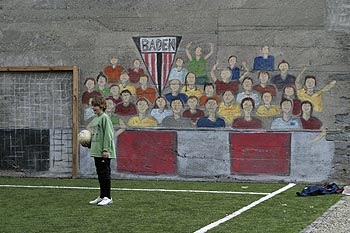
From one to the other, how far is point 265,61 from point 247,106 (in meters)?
0.99

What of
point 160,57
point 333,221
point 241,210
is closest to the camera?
point 333,221

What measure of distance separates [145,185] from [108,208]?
3780 mm

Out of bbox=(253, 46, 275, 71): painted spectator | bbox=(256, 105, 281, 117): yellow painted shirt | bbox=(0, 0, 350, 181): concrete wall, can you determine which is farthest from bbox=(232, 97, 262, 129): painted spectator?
bbox=(0, 0, 350, 181): concrete wall

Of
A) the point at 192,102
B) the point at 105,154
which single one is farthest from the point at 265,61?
the point at 105,154

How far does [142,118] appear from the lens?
1669 cm

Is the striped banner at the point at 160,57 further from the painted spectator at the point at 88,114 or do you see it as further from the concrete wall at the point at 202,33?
the painted spectator at the point at 88,114

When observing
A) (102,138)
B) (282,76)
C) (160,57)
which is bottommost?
(102,138)

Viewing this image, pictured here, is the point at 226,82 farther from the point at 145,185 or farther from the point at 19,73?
the point at 19,73

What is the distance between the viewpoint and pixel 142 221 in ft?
33.9

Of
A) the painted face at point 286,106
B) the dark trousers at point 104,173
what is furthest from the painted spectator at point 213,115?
the dark trousers at point 104,173

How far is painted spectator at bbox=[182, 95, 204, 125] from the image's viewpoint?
1638 centimetres

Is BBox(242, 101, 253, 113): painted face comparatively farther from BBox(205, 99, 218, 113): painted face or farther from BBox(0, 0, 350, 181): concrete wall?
BBox(0, 0, 350, 181): concrete wall

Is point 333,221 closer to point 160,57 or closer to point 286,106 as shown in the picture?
point 286,106

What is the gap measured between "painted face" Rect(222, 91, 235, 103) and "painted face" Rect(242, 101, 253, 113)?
26cm
